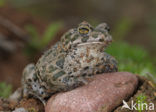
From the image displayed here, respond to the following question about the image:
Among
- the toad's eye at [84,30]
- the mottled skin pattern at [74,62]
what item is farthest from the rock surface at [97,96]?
the toad's eye at [84,30]

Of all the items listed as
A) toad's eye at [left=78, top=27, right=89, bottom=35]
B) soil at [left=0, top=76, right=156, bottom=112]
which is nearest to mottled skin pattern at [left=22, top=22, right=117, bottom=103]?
toad's eye at [left=78, top=27, right=89, bottom=35]

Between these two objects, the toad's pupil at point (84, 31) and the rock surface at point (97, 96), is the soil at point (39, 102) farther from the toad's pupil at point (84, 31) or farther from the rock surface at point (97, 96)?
the toad's pupil at point (84, 31)

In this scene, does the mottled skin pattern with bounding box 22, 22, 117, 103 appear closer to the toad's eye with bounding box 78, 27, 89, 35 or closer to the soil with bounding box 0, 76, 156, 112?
the toad's eye with bounding box 78, 27, 89, 35

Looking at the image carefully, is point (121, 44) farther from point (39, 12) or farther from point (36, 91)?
point (39, 12)

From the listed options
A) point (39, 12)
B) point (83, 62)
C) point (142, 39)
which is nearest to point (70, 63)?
point (83, 62)

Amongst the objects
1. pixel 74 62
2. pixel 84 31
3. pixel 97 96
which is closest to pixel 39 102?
pixel 74 62

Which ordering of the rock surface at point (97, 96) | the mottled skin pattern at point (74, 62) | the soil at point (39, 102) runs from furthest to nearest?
the soil at point (39, 102) < the mottled skin pattern at point (74, 62) < the rock surface at point (97, 96)

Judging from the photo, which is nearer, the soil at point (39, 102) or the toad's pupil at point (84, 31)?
the toad's pupil at point (84, 31)
